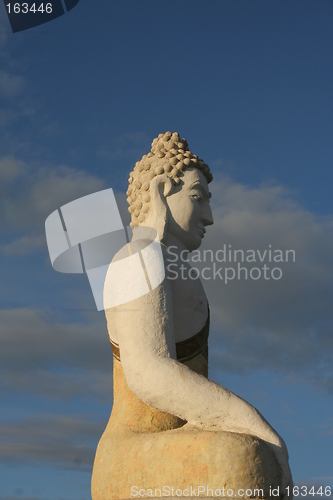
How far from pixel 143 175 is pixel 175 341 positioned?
178 centimetres

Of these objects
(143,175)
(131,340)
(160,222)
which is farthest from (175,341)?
(143,175)

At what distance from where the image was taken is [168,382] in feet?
18.2

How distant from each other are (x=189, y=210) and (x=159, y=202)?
0.33 meters

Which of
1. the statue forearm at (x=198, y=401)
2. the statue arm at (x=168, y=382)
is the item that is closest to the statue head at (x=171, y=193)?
the statue arm at (x=168, y=382)

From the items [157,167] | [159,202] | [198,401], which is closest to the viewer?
[198,401]

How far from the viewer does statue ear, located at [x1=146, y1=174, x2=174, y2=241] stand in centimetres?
652

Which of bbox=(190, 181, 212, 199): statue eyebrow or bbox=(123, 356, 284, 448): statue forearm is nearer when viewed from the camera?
bbox=(123, 356, 284, 448): statue forearm

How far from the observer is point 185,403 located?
18.1ft

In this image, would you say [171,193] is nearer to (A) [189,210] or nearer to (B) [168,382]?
(A) [189,210]

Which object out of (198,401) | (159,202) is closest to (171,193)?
(159,202)

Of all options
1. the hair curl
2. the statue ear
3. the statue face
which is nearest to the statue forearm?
the statue ear

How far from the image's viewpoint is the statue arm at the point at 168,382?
5.50 metres

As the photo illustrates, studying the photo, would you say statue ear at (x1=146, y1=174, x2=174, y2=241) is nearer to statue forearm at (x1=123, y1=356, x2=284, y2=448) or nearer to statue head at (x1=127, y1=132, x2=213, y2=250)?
statue head at (x1=127, y1=132, x2=213, y2=250)

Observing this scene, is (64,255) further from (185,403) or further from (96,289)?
(185,403)
